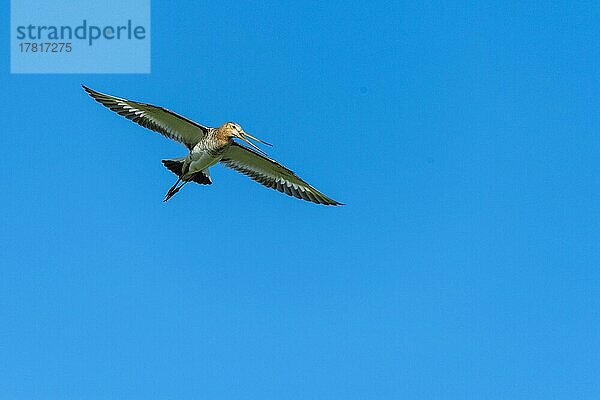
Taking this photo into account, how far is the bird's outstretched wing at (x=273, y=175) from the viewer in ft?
84.7

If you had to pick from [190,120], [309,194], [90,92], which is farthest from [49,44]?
[309,194]

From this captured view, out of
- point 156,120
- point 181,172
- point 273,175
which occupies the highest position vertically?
point 156,120

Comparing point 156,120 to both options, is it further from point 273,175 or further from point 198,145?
point 273,175

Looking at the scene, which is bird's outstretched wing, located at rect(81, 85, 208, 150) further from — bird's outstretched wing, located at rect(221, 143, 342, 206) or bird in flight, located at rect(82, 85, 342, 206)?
bird's outstretched wing, located at rect(221, 143, 342, 206)

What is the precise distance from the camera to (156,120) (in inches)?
968

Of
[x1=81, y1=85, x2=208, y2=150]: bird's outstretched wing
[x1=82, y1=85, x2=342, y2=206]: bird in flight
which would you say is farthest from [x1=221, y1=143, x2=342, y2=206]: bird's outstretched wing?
[x1=81, y1=85, x2=208, y2=150]: bird's outstretched wing

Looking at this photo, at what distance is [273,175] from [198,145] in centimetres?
280

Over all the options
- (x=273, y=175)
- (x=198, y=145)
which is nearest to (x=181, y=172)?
(x=198, y=145)

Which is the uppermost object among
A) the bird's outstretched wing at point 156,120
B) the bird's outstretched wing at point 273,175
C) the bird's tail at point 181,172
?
the bird's outstretched wing at point 156,120

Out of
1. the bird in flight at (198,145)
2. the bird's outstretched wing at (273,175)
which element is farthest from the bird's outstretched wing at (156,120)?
the bird's outstretched wing at (273,175)

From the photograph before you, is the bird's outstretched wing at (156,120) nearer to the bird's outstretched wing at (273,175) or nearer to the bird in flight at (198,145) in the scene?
the bird in flight at (198,145)

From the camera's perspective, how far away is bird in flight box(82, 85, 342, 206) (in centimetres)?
2394

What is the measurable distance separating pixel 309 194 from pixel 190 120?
13.4 feet

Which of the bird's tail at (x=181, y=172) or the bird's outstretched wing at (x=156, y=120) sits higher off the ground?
the bird's outstretched wing at (x=156, y=120)
